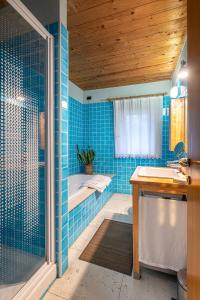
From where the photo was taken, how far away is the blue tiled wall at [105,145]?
336 centimetres

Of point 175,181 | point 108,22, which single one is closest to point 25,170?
point 175,181

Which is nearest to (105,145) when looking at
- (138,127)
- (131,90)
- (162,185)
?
(138,127)

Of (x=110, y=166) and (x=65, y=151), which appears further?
(x=110, y=166)

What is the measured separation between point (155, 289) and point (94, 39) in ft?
8.84

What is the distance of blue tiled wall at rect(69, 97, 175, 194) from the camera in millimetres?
3356

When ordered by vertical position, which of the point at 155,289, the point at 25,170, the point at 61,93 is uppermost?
the point at 61,93

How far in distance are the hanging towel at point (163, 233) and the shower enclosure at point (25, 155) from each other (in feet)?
2.59

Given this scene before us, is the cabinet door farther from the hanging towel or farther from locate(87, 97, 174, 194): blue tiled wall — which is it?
locate(87, 97, 174, 194): blue tiled wall

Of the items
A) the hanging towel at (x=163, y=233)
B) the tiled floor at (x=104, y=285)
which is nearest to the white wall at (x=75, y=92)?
the hanging towel at (x=163, y=233)

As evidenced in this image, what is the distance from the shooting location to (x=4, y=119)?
3.41ft

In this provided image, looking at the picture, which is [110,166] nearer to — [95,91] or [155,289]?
[95,91]

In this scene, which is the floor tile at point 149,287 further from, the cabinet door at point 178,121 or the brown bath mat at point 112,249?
the cabinet door at point 178,121

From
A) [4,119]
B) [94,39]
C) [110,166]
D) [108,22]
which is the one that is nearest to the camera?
[4,119]

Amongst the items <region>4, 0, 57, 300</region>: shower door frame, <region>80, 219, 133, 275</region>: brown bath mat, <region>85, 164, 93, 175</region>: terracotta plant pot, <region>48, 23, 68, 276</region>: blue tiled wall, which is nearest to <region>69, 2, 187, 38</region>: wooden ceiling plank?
<region>48, 23, 68, 276</region>: blue tiled wall
